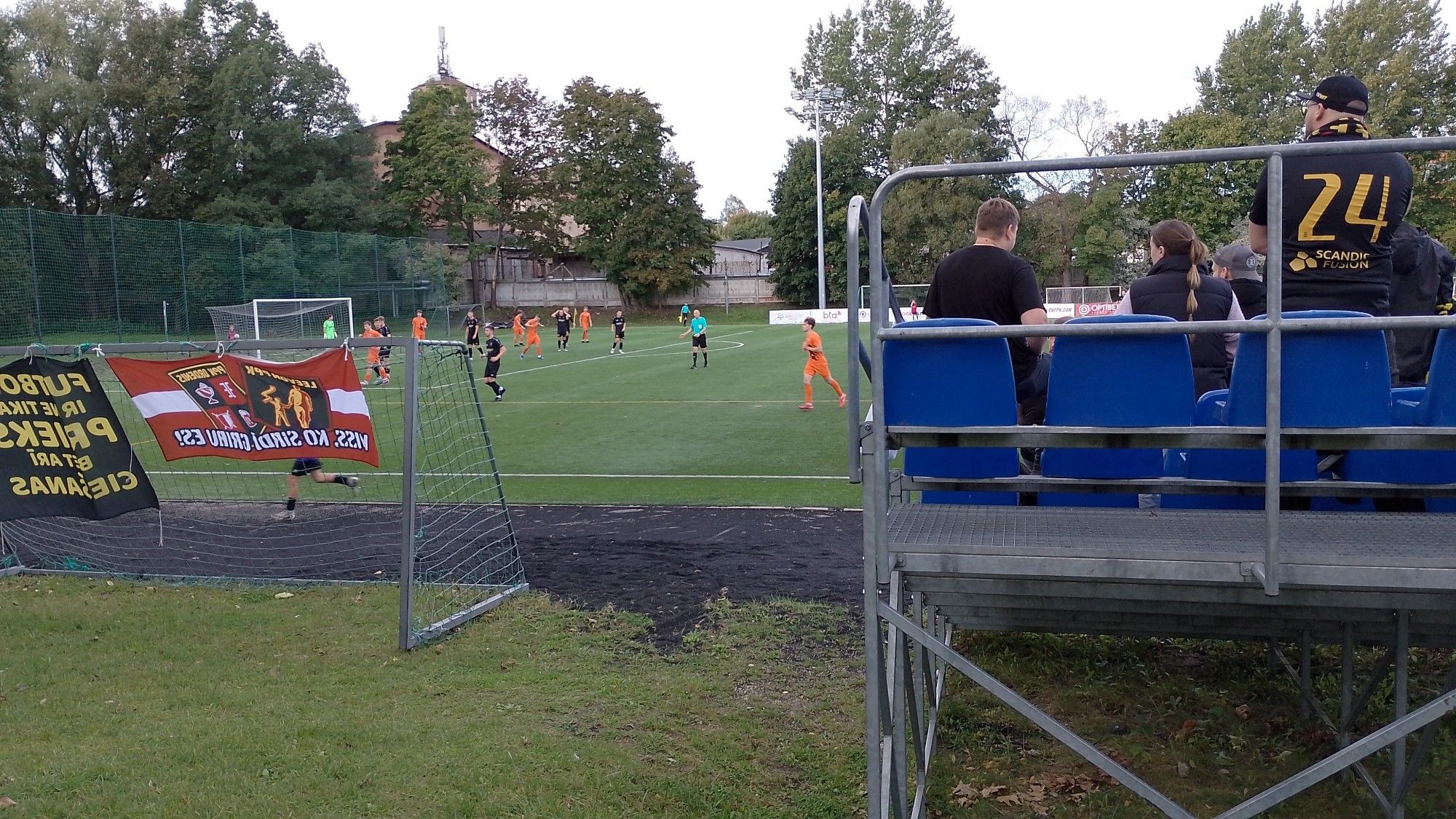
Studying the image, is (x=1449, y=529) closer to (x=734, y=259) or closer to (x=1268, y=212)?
(x=1268, y=212)

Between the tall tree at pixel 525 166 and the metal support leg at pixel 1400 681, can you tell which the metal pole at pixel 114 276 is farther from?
the tall tree at pixel 525 166

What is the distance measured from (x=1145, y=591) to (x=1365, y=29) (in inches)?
2557

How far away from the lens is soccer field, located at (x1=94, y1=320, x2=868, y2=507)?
1068cm

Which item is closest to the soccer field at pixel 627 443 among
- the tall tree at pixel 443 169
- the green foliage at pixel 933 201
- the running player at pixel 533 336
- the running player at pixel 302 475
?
the running player at pixel 302 475

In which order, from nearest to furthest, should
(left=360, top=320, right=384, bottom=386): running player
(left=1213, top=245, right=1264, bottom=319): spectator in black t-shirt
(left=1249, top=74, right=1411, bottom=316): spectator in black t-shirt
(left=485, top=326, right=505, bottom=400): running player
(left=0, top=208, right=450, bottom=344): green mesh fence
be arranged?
(left=1249, top=74, right=1411, bottom=316): spectator in black t-shirt < (left=1213, top=245, right=1264, bottom=319): spectator in black t-shirt < (left=360, top=320, right=384, bottom=386): running player < (left=485, top=326, right=505, bottom=400): running player < (left=0, top=208, right=450, bottom=344): green mesh fence

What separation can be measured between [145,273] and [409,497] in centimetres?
2727

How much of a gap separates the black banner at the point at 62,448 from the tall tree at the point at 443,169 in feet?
186

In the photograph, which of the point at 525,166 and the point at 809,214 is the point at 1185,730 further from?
the point at 525,166

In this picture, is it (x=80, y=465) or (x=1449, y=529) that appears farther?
(x=80, y=465)

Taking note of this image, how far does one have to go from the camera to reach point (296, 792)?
4.34 metres

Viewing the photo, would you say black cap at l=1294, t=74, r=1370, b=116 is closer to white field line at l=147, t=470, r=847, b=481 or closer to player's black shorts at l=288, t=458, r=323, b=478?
white field line at l=147, t=470, r=847, b=481

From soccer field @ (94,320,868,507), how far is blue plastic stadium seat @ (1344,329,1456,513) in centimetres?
175

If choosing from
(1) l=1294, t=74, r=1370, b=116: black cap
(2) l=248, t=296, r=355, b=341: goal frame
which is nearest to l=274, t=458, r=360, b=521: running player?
(1) l=1294, t=74, r=1370, b=116: black cap

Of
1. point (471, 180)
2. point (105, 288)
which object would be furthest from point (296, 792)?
point (471, 180)
